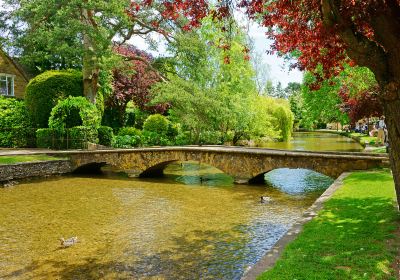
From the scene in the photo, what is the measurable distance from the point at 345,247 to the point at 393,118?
8.50 ft

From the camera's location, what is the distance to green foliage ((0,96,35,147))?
102ft

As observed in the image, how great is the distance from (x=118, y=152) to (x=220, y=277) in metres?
16.8

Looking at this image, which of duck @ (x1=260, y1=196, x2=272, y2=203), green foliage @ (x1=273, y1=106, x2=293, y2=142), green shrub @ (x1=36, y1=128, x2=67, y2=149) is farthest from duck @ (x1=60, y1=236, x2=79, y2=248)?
green foliage @ (x1=273, y1=106, x2=293, y2=142)

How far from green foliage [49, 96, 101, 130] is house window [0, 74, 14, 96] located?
10.9 m

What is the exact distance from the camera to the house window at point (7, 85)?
36.4m

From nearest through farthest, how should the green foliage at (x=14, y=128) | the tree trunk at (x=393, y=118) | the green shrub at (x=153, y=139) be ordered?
the tree trunk at (x=393, y=118) < the green foliage at (x=14, y=128) < the green shrub at (x=153, y=139)

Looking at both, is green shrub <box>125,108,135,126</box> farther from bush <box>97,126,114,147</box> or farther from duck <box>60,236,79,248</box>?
duck <box>60,236,79,248</box>

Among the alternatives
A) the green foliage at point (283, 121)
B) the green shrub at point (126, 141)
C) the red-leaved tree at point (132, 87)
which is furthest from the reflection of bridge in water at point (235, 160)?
the green foliage at point (283, 121)

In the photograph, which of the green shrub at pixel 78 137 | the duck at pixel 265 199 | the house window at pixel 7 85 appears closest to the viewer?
the duck at pixel 265 199

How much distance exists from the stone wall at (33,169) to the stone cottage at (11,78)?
1625 centimetres

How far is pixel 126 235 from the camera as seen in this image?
11602 mm

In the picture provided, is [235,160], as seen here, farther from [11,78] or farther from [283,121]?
[283,121]

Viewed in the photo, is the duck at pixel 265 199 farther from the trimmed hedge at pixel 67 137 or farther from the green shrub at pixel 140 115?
the green shrub at pixel 140 115

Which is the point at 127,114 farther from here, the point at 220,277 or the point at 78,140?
the point at 220,277
